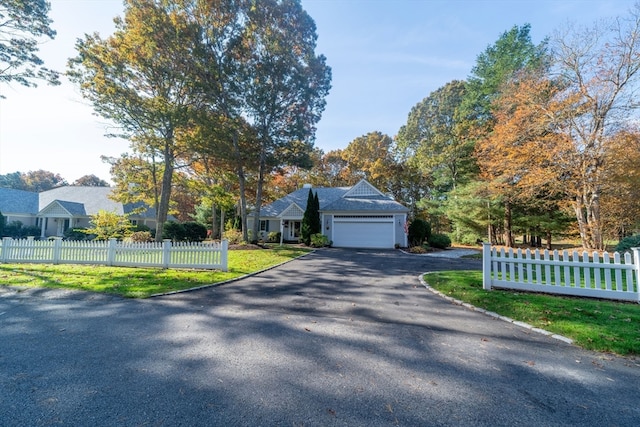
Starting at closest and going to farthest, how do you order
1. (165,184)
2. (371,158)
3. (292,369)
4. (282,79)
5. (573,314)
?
1. (292,369)
2. (573,314)
3. (165,184)
4. (282,79)
5. (371,158)

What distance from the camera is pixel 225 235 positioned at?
20.4 metres

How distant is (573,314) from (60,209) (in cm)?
3460

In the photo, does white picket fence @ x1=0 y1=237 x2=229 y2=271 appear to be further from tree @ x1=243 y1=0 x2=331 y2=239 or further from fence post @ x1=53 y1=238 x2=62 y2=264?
tree @ x1=243 y1=0 x2=331 y2=239

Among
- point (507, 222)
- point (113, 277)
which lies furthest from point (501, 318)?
point (507, 222)

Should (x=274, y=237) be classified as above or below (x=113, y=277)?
above

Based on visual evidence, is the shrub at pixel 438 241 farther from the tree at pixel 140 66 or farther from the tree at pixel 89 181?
the tree at pixel 89 181

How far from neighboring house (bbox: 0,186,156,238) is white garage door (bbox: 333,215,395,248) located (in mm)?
17698

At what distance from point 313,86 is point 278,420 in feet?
62.3

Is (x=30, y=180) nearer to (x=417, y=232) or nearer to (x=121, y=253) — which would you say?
(x=121, y=253)

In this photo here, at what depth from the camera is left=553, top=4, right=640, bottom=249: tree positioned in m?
11.0

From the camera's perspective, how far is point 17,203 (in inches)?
1008

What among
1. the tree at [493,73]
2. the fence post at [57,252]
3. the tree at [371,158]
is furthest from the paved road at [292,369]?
the tree at [371,158]

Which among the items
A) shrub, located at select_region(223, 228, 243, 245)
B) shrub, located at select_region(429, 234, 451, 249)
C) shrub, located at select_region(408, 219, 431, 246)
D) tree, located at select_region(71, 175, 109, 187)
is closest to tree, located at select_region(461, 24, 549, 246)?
shrub, located at select_region(429, 234, 451, 249)

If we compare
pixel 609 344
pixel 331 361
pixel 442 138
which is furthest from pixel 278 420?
pixel 442 138
